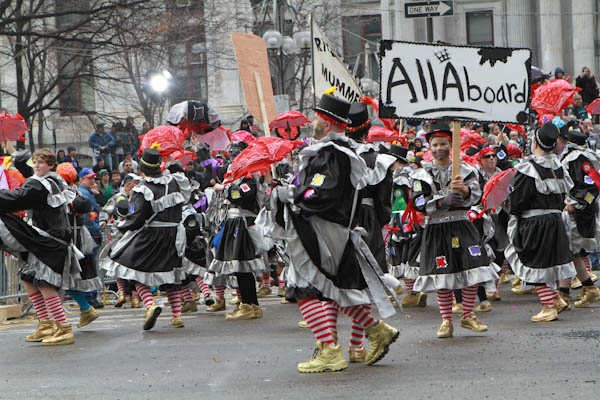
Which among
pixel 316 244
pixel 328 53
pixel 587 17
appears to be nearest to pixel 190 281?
pixel 328 53

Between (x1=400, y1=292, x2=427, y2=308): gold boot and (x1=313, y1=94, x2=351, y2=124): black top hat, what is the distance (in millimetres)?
5491

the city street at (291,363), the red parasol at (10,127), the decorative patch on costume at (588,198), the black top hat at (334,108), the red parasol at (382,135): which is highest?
the red parasol at (10,127)

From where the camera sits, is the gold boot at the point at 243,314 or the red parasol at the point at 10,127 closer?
the gold boot at the point at 243,314

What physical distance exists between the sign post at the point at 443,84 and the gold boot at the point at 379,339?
1941 mm

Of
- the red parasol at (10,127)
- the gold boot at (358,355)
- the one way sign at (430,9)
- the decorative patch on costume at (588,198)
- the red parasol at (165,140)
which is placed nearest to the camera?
the gold boot at (358,355)

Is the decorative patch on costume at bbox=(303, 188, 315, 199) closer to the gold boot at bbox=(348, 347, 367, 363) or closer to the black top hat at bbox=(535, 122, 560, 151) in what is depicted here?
the gold boot at bbox=(348, 347, 367, 363)

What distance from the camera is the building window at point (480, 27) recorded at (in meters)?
50.9

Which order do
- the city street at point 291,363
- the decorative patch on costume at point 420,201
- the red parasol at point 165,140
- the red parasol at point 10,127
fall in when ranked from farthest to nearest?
the red parasol at point 10,127 → the red parasol at point 165,140 → the decorative patch on costume at point 420,201 → the city street at point 291,363

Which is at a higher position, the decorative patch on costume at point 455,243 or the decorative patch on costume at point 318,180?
the decorative patch on costume at point 318,180

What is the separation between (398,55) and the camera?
35.3 feet

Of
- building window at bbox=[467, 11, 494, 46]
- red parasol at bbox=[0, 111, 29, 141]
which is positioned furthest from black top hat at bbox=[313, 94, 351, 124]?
building window at bbox=[467, 11, 494, 46]

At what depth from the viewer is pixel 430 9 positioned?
55.2ft

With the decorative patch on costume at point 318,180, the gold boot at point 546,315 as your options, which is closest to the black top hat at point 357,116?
the decorative patch on costume at point 318,180

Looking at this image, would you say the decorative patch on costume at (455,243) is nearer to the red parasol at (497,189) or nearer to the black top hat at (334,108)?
the red parasol at (497,189)
